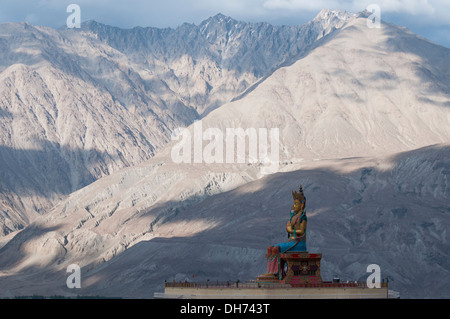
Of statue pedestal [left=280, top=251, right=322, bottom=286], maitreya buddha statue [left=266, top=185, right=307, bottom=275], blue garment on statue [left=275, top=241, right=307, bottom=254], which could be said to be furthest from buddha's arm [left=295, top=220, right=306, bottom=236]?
statue pedestal [left=280, top=251, right=322, bottom=286]

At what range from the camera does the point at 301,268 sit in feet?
240

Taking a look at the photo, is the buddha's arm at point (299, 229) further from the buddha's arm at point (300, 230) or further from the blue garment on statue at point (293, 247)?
the blue garment on statue at point (293, 247)

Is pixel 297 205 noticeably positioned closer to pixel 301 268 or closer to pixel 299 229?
pixel 299 229

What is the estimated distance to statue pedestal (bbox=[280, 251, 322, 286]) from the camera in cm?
7269

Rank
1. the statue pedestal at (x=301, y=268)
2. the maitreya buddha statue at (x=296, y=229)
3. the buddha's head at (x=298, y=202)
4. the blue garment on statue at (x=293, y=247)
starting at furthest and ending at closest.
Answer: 1. the blue garment on statue at (x=293, y=247)
2. the maitreya buddha statue at (x=296, y=229)
3. the buddha's head at (x=298, y=202)
4. the statue pedestal at (x=301, y=268)

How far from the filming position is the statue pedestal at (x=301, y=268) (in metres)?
72.7

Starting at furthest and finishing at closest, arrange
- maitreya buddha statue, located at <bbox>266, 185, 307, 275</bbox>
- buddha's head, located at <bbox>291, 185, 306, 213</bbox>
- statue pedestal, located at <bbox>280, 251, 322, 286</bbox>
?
1. maitreya buddha statue, located at <bbox>266, 185, 307, 275</bbox>
2. buddha's head, located at <bbox>291, 185, 306, 213</bbox>
3. statue pedestal, located at <bbox>280, 251, 322, 286</bbox>

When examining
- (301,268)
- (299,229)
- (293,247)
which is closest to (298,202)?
(299,229)

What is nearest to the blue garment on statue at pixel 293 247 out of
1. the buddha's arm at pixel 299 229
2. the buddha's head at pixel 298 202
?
the buddha's arm at pixel 299 229

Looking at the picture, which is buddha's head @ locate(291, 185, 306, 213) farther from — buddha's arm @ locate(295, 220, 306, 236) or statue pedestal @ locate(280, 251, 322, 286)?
statue pedestal @ locate(280, 251, 322, 286)

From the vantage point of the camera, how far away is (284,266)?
244ft
